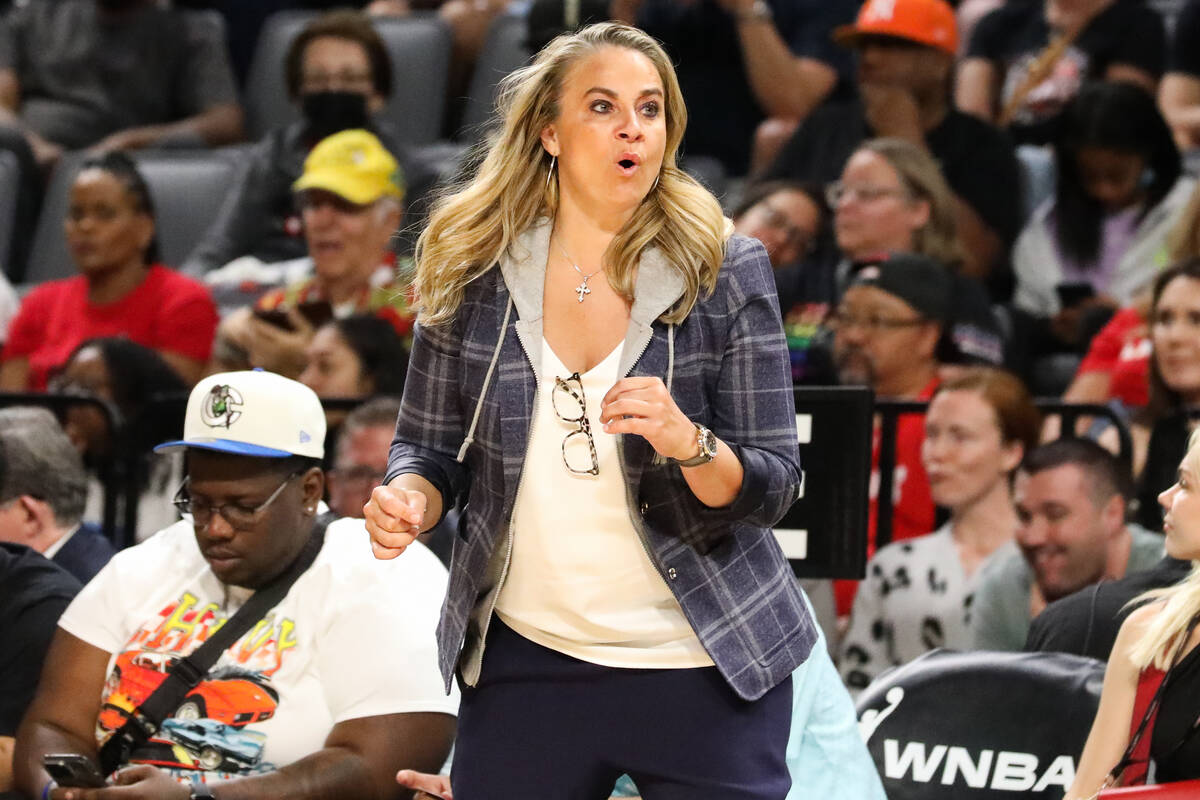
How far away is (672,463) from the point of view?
2188 millimetres

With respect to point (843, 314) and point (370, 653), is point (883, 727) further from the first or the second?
point (843, 314)

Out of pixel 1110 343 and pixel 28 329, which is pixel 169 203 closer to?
pixel 28 329

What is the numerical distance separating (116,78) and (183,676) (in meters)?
4.98

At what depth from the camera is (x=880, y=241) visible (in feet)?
18.5

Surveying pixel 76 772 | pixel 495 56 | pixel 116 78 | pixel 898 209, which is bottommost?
pixel 76 772

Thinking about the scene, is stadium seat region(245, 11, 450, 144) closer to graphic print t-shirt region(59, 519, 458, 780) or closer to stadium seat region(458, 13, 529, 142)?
stadium seat region(458, 13, 529, 142)

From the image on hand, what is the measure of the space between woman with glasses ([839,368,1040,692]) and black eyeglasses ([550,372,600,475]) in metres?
2.42

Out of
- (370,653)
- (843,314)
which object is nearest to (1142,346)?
(843,314)

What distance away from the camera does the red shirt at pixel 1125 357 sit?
504cm

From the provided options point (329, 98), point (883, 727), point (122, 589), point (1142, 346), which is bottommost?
point (883, 727)

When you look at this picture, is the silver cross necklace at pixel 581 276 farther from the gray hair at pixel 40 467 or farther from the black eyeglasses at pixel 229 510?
the gray hair at pixel 40 467

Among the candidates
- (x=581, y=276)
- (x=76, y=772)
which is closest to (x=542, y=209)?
(x=581, y=276)

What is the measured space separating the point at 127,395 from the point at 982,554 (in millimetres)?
2583

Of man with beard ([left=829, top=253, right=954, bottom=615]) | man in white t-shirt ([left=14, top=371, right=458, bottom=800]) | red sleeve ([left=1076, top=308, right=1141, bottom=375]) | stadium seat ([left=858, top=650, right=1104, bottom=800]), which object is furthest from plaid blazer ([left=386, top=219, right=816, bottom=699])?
red sleeve ([left=1076, top=308, right=1141, bottom=375])
